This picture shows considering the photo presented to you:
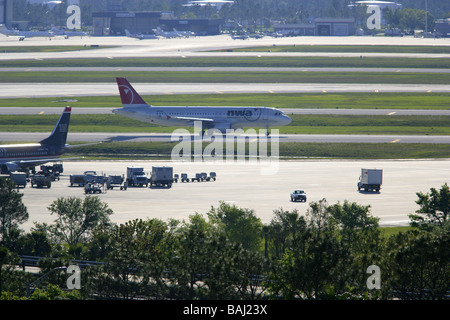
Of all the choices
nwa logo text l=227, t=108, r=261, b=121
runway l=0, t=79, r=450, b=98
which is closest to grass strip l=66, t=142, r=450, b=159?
nwa logo text l=227, t=108, r=261, b=121

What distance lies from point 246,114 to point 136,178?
4110cm

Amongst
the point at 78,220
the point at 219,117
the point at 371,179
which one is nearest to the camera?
the point at 78,220

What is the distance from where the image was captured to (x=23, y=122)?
140 m

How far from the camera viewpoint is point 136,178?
91.2m

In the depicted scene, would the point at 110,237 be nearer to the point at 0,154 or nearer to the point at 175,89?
the point at 0,154

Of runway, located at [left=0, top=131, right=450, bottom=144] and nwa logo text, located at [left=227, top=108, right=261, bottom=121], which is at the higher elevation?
nwa logo text, located at [left=227, top=108, right=261, bottom=121]

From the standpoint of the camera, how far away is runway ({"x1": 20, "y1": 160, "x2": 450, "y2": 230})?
7681 centimetres

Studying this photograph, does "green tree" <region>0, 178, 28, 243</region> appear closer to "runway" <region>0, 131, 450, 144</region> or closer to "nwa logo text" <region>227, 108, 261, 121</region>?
"runway" <region>0, 131, 450, 144</region>

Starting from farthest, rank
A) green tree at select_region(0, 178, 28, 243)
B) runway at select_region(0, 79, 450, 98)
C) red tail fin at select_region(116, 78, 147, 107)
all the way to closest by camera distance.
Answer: runway at select_region(0, 79, 450, 98), red tail fin at select_region(116, 78, 147, 107), green tree at select_region(0, 178, 28, 243)

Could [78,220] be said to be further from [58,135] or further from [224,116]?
[224,116]

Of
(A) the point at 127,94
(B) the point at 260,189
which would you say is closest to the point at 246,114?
(A) the point at 127,94

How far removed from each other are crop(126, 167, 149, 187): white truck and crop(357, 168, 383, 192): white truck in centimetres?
2691

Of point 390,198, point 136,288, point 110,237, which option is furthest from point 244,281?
point 390,198

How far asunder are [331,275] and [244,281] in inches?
190
